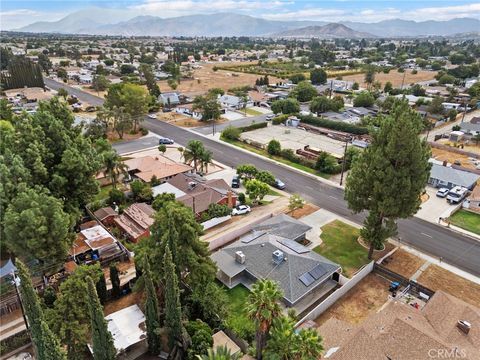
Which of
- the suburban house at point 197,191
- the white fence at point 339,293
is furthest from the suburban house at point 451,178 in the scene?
the suburban house at point 197,191

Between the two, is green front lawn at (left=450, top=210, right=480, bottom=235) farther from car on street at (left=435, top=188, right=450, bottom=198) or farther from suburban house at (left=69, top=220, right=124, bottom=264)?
suburban house at (left=69, top=220, right=124, bottom=264)

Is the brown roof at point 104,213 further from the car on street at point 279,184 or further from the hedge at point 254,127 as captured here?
the hedge at point 254,127

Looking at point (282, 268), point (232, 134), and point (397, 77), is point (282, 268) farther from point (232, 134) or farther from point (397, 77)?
point (397, 77)

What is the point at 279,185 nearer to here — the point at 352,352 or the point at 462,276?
the point at 462,276

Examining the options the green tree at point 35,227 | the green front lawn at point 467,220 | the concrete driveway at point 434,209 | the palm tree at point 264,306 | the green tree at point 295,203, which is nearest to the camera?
the palm tree at point 264,306

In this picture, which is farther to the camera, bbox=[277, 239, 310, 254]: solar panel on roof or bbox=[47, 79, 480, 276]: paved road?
bbox=[47, 79, 480, 276]: paved road

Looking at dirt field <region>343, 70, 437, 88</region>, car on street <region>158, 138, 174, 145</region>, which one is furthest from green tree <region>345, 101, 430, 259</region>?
dirt field <region>343, 70, 437, 88</region>
